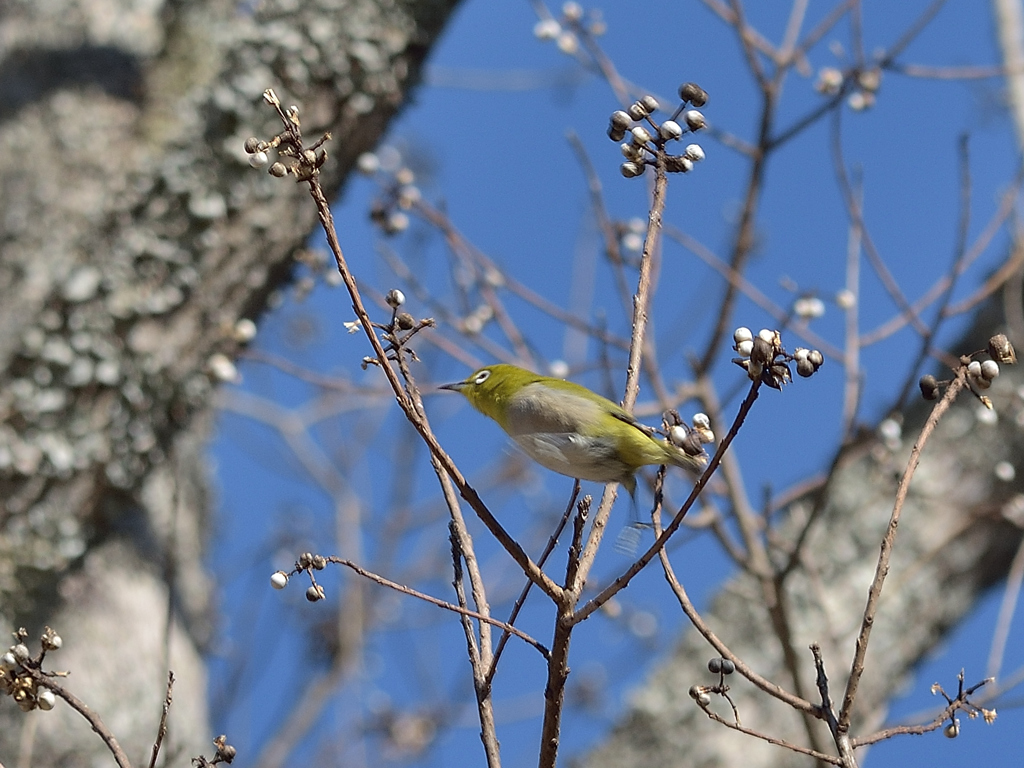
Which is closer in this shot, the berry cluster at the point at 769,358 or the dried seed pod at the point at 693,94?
the berry cluster at the point at 769,358

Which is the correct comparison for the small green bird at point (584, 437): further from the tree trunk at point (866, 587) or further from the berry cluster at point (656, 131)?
the tree trunk at point (866, 587)

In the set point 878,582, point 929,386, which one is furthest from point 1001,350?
point 878,582

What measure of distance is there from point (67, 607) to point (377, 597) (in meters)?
3.09

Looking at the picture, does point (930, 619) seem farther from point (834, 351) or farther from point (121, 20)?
point (121, 20)

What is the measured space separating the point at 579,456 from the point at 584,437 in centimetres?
3

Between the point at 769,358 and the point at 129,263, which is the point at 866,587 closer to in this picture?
the point at 129,263

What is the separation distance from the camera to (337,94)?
9.52 feet

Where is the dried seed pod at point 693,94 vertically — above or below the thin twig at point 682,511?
above

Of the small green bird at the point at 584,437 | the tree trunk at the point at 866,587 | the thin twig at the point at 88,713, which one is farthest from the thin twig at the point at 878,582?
the tree trunk at the point at 866,587

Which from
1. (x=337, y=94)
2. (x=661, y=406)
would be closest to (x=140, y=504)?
(x=337, y=94)

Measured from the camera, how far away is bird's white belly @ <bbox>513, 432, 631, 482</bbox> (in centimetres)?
145

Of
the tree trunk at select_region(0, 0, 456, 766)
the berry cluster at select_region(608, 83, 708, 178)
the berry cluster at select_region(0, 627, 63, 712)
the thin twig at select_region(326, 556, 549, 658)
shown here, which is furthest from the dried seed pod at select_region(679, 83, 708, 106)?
the tree trunk at select_region(0, 0, 456, 766)

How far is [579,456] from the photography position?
1456mm

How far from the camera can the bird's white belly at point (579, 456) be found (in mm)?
1452
